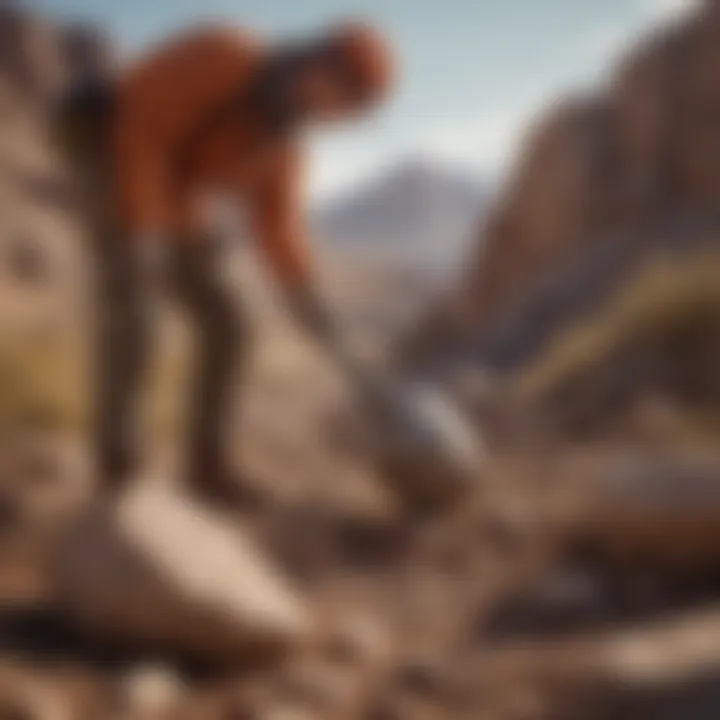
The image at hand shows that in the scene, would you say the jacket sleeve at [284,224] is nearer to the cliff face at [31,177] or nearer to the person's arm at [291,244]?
the person's arm at [291,244]

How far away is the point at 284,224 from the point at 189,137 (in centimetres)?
34

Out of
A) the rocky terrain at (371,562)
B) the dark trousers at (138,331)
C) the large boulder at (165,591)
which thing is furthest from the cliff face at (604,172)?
the large boulder at (165,591)

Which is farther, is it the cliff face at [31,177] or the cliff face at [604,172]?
the cliff face at [604,172]

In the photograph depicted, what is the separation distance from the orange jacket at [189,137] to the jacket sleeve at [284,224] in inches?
0.5

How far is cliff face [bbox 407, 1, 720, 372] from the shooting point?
12.7 meters

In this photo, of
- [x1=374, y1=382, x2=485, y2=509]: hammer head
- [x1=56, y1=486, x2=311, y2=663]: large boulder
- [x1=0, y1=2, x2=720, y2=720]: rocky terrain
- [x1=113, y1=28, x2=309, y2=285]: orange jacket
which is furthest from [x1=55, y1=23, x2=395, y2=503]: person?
[x1=56, y1=486, x2=311, y2=663]: large boulder

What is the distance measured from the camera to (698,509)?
7.27 feet

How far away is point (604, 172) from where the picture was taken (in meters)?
14.0

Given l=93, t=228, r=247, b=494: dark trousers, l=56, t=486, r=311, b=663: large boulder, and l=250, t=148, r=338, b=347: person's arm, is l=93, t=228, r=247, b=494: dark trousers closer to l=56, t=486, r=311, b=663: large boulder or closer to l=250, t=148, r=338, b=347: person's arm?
l=250, t=148, r=338, b=347: person's arm

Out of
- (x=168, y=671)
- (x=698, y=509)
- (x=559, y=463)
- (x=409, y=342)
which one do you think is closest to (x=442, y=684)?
(x=168, y=671)

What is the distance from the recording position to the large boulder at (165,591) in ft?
5.82

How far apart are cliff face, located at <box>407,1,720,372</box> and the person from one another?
376 inches

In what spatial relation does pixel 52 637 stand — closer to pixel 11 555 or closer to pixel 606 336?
pixel 11 555

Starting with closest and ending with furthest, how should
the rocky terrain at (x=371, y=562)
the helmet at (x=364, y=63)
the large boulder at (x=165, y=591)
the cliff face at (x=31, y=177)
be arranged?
1. the rocky terrain at (x=371, y=562)
2. the large boulder at (x=165, y=591)
3. the helmet at (x=364, y=63)
4. the cliff face at (x=31, y=177)
